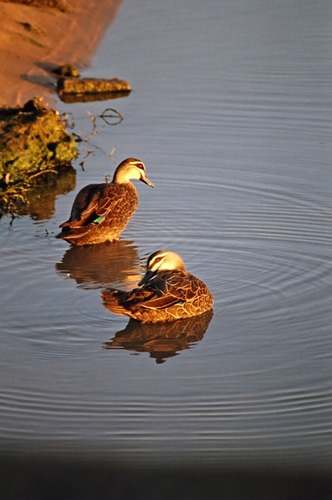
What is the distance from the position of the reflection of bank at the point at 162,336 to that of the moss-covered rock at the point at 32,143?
4.26m

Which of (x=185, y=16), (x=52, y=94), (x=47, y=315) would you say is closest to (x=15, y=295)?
(x=47, y=315)

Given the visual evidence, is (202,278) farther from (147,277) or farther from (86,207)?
(86,207)

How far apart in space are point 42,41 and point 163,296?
36.0ft

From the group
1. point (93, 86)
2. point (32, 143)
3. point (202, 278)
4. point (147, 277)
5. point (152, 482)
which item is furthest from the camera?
point (93, 86)

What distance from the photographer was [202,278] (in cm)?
936

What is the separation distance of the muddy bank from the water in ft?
2.86

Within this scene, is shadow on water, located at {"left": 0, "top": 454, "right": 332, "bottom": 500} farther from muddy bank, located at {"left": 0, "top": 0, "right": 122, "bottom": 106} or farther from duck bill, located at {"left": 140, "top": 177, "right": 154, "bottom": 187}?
A: muddy bank, located at {"left": 0, "top": 0, "right": 122, "bottom": 106}

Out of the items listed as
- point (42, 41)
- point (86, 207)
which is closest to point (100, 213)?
point (86, 207)

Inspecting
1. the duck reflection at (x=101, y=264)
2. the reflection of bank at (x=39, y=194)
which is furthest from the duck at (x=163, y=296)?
the reflection of bank at (x=39, y=194)

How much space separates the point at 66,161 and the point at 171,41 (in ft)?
21.9

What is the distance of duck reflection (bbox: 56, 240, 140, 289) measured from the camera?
9523mm

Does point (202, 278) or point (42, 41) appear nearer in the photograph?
point (202, 278)

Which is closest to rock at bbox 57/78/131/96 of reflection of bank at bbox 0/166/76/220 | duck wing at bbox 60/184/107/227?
reflection of bank at bbox 0/166/76/220

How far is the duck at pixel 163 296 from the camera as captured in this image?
8219 mm
